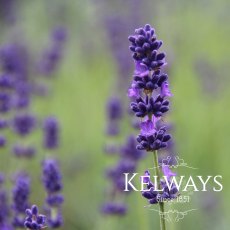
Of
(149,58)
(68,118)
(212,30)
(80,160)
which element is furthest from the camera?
(212,30)

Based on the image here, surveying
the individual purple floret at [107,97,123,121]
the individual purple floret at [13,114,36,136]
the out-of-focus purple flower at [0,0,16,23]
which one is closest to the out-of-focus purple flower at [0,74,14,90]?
the individual purple floret at [13,114,36,136]

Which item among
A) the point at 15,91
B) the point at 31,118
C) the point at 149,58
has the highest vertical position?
the point at 15,91

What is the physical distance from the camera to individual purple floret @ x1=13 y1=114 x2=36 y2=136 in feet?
15.5

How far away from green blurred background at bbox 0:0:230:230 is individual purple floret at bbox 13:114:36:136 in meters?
0.42

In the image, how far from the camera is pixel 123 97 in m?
7.06

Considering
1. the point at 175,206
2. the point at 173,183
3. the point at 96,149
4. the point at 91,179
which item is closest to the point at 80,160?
the point at 91,179

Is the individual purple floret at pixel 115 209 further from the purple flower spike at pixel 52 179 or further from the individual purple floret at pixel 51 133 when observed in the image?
the purple flower spike at pixel 52 179

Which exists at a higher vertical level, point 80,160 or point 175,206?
point 80,160

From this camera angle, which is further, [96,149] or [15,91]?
[96,149]

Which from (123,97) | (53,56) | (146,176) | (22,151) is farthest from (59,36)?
(146,176)

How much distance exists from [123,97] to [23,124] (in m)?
2.46

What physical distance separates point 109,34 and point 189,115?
135 centimetres

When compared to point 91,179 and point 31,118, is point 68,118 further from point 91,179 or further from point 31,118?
point 31,118

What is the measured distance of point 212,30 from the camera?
32.4 ft
